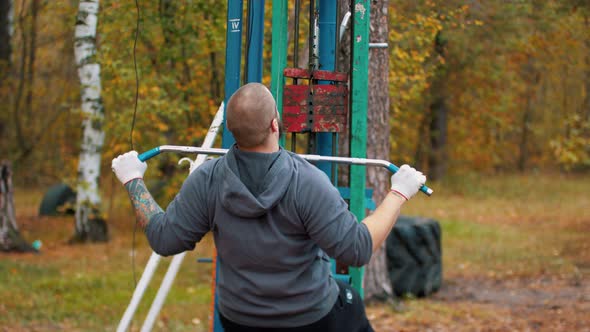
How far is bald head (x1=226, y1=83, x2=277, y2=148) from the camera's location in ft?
8.46

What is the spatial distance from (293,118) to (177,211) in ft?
4.53

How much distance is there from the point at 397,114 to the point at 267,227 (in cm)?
781

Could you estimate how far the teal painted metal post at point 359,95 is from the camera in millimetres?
4297

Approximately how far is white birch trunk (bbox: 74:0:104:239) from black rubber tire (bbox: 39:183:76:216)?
3.59 m

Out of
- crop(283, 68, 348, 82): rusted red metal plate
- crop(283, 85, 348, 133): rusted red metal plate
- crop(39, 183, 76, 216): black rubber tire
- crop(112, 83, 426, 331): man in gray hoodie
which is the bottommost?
crop(39, 183, 76, 216): black rubber tire

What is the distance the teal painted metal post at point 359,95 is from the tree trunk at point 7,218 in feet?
25.8

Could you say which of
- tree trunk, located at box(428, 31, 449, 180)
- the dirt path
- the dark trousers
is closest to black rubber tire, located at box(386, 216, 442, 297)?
the dirt path

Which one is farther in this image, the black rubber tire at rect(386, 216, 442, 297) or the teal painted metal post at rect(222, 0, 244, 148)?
the black rubber tire at rect(386, 216, 442, 297)

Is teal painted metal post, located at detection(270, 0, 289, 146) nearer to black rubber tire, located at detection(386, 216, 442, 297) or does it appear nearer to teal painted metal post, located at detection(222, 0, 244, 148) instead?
teal painted metal post, located at detection(222, 0, 244, 148)

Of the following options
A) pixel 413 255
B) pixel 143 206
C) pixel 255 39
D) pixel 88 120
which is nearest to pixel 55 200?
pixel 88 120

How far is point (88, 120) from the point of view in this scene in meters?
11.6

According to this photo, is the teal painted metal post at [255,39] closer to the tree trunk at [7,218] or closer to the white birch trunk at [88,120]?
the white birch trunk at [88,120]

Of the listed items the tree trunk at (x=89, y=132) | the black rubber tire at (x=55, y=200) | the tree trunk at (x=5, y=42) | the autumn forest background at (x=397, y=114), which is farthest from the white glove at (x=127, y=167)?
the black rubber tire at (x=55, y=200)

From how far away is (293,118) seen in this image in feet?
13.3
